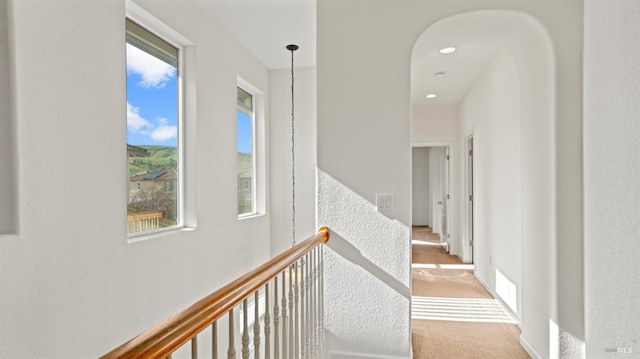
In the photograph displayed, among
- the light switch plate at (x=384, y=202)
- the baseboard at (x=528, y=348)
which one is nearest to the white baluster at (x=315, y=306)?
the light switch plate at (x=384, y=202)

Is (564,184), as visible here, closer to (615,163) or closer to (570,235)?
(570,235)

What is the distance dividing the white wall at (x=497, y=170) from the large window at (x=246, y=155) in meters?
3.03

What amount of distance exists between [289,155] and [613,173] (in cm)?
465

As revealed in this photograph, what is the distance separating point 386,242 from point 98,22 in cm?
231

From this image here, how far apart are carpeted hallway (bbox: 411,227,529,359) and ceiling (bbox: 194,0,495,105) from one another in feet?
7.16

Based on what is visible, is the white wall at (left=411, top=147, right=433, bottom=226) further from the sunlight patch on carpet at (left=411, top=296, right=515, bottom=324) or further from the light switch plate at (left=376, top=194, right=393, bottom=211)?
the light switch plate at (left=376, top=194, right=393, bottom=211)

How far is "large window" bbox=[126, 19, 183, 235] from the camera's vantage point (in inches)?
110

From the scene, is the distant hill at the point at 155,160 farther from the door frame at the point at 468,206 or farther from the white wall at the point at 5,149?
the door frame at the point at 468,206

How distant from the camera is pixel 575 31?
2.06 metres

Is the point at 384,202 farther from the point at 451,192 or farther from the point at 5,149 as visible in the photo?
the point at 451,192

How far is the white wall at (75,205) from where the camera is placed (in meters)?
1.73

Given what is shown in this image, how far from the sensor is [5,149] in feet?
5.57

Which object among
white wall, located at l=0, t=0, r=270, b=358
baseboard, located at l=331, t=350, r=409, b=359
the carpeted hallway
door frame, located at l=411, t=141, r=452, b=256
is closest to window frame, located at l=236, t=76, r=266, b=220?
white wall, located at l=0, t=0, r=270, b=358

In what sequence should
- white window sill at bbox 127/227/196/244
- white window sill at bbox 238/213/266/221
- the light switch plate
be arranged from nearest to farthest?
the light switch plate, white window sill at bbox 127/227/196/244, white window sill at bbox 238/213/266/221
